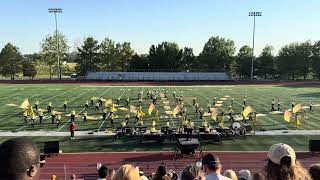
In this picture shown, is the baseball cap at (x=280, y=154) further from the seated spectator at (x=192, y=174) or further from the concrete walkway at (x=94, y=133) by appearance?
the concrete walkway at (x=94, y=133)

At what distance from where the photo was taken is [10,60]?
8869 cm

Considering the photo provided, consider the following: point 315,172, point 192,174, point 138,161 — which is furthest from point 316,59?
point 192,174

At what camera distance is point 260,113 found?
35.2 meters

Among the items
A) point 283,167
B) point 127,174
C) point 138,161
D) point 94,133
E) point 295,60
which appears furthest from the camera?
point 295,60

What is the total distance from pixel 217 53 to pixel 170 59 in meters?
11.6

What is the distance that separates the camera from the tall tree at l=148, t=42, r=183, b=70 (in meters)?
94.6

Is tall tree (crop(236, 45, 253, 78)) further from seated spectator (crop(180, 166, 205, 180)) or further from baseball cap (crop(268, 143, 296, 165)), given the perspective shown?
baseball cap (crop(268, 143, 296, 165))

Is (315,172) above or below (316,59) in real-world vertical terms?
below

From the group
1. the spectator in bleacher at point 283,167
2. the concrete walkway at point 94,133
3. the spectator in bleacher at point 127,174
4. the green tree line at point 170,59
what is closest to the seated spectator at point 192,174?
the spectator in bleacher at point 127,174

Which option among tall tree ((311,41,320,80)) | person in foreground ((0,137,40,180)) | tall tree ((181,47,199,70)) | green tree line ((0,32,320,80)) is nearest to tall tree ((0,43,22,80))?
green tree line ((0,32,320,80))

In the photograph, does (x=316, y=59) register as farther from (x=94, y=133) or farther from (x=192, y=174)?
(x=192, y=174)

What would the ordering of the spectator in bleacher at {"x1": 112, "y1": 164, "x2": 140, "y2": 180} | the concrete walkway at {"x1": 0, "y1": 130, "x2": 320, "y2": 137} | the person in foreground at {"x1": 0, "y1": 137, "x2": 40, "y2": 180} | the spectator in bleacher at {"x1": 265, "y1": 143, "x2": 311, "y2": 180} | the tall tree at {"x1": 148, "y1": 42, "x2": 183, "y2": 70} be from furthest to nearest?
1. the tall tree at {"x1": 148, "y1": 42, "x2": 183, "y2": 70}
2. the concrete walkway at {"x1": 0, "y1": 130, "x2": 320, "y2": 137}
3. the spectator in bleacher at {"x1": 112, "y1": 164, "x2": 140, "y2": 180}
4. the spectator in bleacher at {"x1": 265, "y1": 143, "x2": 311, "y2": 180}
5. the person in foreground at {"x1": 0, "y1": 137, "x2": 40, "y2": 180}

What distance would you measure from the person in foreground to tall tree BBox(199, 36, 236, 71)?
94.8m

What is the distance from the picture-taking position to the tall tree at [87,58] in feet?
306
